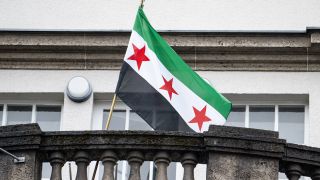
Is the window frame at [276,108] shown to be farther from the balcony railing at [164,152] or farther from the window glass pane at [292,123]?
the balcony railing at [164,152]

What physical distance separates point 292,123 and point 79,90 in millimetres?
3307

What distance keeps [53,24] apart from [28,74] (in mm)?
905

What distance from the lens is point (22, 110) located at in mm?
25406

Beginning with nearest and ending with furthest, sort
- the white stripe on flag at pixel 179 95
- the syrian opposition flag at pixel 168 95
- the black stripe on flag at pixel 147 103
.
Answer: the black stripe on flag at pixel 147 103, the syrian opposition flag at pixel 168 95, the white stripe on flag at pixel 179 95

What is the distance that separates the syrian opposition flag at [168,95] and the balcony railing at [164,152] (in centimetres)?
275

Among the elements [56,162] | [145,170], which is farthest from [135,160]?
[145,170]

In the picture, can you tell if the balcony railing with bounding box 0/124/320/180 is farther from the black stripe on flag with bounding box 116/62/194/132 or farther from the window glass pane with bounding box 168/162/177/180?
the window glass pane with bounding box 168/162/177/180

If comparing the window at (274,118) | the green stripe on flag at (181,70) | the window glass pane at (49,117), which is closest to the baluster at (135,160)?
the green stripe on flag at (181,70)

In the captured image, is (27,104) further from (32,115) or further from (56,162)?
(56,162)

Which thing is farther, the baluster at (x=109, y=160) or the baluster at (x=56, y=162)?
the baluster at (x=56, y=162)

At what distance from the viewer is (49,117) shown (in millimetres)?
25203

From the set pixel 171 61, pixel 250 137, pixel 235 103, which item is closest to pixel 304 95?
pixel 235 103

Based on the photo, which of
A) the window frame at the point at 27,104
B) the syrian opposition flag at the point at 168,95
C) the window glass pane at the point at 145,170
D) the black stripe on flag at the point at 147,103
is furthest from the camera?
the window frame at the point at 27,104

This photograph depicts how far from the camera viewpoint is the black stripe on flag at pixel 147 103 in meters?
20.7
